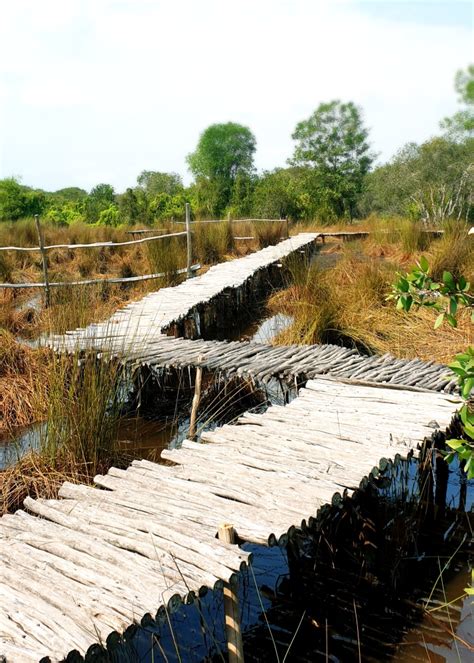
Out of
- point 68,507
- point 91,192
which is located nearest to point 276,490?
point 68,507

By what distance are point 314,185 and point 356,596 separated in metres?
29.9

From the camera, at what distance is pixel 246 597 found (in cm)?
316

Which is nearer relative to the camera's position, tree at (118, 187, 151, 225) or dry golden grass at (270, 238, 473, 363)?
dry golden grass at (270, 238, 473, 363)

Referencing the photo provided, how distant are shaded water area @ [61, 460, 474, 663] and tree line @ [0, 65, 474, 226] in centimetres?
1335

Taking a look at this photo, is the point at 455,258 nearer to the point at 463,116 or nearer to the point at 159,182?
the point at 463,116

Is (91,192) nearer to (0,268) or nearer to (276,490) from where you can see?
(0,268)

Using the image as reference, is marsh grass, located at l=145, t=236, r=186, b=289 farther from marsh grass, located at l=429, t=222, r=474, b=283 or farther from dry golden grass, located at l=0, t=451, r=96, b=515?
dry golden grass, located at l=0, t=451, r=96, b=515

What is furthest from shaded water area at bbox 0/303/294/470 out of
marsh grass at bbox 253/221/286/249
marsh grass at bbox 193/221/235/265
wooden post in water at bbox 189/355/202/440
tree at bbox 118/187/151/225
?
tree at bbox 118/187/151/225

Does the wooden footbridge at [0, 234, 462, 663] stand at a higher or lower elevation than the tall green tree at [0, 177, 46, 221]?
lower

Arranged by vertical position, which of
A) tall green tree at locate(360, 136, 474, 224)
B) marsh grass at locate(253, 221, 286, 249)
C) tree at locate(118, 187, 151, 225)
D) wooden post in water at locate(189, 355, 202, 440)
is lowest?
wooden post in water at locate(189, 355, 202, 440)

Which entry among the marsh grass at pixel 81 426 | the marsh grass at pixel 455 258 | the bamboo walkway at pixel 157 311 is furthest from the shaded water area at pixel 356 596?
the marsh grass at pixel 455 258

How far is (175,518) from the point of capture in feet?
8.87

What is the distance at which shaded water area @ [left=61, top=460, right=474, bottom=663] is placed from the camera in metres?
2.83

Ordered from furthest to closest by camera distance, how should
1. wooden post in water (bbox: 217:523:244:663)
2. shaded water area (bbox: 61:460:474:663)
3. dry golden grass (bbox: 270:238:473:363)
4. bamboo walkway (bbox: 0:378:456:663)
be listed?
dry golden grass (bbox: 270:238:473:363), shaded water area (bbox: 61:460:474:663), wooden post in water (bbox: 217:523:244:663), bamboo walkway (bbox: 0:378:456:663)
